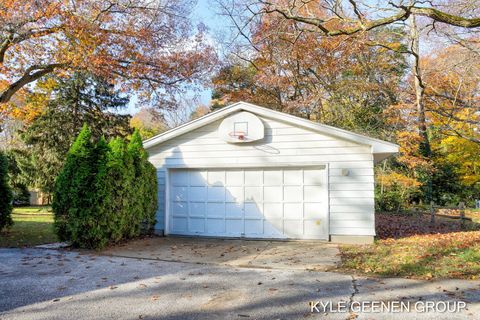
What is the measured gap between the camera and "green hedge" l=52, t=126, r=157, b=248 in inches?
316

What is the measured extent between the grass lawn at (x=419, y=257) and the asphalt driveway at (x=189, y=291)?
0.48m

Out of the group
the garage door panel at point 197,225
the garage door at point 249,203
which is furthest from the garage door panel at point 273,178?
the garage door panel at point 197,225

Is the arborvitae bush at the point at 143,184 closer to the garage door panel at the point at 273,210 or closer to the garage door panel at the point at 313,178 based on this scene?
the garage door panel at the point at 273,210

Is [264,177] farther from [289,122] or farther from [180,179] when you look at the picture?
[180,179]

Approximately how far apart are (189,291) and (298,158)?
203 inches

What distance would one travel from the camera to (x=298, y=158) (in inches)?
365

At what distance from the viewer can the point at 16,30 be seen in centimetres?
1176

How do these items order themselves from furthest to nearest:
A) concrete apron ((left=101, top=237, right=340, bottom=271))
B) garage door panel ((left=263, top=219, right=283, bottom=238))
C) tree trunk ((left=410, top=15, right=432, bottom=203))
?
tree trunk ((left=410, top=15, right=432, bottom=203)) → garage door panel ((left=263, top=219, right=283, bottom=238)) → concrete apron ((left=101, top=237, right=340, bottom=271))

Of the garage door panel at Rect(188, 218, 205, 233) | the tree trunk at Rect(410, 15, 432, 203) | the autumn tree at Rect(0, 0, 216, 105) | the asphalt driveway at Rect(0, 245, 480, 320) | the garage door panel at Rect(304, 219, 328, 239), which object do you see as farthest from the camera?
the tree trunk at Rect(410, 15, 432, 203)

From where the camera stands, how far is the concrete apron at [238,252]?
6.73m

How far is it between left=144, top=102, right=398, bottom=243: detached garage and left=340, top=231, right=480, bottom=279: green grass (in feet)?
3.41

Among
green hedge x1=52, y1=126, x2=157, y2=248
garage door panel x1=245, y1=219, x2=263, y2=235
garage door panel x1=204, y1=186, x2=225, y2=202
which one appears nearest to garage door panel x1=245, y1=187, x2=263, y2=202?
garage door panel x1=245, y1=219, x2=263, y2=235

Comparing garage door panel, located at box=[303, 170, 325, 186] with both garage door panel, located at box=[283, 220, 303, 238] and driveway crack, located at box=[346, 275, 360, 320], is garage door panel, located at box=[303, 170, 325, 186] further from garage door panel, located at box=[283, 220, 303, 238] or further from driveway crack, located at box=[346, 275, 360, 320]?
driveway crack, located at box=[346, 275, 360, 320]

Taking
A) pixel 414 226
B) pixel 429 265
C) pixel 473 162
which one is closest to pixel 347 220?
pixel 429 265
